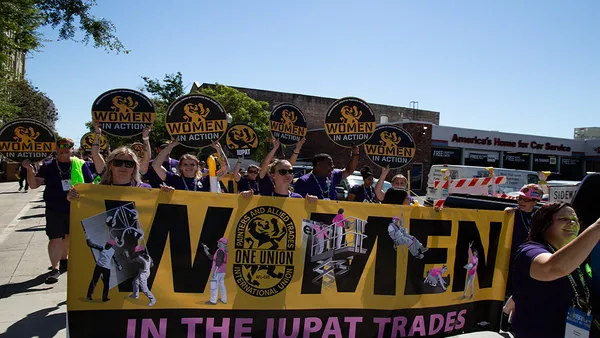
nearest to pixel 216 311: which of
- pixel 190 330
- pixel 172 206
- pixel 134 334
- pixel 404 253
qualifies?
pixel 190 330

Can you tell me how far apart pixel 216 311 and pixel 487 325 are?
2.76 metres

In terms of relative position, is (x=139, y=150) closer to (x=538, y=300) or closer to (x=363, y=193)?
(x=363, y=193)

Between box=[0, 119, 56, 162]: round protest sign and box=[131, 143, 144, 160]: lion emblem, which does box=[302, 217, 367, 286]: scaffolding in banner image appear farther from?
box=[0, 119, 56, 162]: round protest sign

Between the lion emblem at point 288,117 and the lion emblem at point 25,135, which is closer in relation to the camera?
the lion emblem at point 25,135

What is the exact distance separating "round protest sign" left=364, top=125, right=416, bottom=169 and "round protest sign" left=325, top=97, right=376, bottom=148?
0.45 feet

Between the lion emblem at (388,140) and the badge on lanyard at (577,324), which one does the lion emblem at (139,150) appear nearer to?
the lion emblem at (388,140)

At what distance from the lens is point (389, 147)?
613 cm

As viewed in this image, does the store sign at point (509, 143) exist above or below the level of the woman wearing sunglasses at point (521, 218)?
above

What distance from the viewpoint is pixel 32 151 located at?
18.3 feet

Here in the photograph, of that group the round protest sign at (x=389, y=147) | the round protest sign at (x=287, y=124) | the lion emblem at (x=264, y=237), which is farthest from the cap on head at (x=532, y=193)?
the round protest sign at (x=287, y=124)

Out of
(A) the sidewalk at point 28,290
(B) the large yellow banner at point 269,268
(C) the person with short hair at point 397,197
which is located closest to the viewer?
(B) the large yellow banner at point 269,268

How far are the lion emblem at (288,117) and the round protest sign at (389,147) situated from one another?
1130mm

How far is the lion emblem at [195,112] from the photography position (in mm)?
5246

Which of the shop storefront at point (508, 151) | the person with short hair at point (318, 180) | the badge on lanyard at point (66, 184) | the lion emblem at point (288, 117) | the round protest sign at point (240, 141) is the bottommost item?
the badge on lanyard at point (66, 184)
